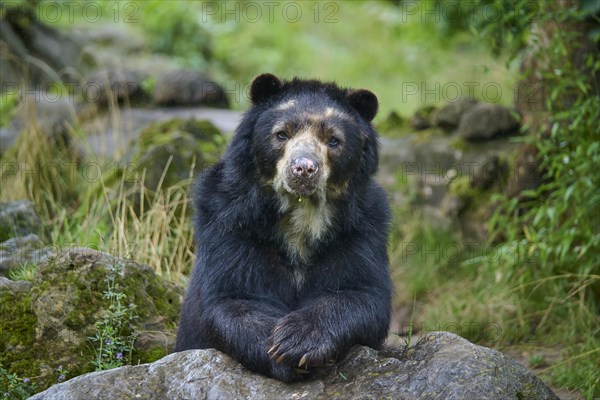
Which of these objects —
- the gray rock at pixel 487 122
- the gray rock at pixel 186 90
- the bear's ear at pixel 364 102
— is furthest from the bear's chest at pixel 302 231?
the gray rock at pixel 186 90

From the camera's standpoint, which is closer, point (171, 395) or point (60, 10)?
point (171, 395)

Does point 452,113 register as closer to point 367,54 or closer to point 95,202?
point 95,202

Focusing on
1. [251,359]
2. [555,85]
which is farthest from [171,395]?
[555,85]

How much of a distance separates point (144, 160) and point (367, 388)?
4.95 m

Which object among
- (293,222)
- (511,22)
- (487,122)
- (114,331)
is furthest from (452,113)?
(114,331)

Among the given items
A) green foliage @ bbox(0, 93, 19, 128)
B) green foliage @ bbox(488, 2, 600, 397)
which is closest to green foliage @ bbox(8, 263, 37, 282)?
green foliage @ bbox(488, 2, 600, 397)

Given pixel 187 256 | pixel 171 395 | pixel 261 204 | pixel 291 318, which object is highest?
pixel 261 204

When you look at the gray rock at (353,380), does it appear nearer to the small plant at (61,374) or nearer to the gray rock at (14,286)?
the small plant at (61,374)

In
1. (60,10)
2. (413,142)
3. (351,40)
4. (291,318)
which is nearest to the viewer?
(291,318)

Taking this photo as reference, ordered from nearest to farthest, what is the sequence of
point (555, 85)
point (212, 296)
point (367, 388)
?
point (367, 388), point (212, 296), point (555, 85)

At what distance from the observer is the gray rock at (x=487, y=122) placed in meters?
10.4

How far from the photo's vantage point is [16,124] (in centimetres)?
1212

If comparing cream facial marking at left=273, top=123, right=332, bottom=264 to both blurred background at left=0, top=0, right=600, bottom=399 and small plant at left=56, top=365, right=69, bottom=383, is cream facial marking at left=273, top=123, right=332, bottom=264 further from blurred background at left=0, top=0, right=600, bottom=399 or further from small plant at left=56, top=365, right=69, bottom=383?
small plant at left=56, top=365, right=69, bottom=383

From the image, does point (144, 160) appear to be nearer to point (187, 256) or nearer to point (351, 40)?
point (187, 256)
